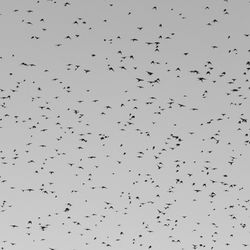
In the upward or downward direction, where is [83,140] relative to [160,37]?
downward

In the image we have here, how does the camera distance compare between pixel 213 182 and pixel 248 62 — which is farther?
pixel 213 182

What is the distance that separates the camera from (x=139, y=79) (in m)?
31.4

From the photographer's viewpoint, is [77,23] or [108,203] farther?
[108,203]

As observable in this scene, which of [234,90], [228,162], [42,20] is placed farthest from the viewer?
[228,162]

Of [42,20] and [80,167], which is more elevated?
[42,20]

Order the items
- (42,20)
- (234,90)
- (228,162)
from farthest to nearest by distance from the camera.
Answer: (228,162), (234,90), (42,20)

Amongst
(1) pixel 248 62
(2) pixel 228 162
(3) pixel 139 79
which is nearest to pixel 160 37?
(3) pixel 139 79

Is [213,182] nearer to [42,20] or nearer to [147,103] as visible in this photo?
[147,103]

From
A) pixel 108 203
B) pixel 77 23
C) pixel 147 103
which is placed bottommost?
pixel 108 203

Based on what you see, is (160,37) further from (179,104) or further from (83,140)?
(83,140)

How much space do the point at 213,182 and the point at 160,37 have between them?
8.21 m

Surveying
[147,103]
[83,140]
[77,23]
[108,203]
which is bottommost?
[108,203]

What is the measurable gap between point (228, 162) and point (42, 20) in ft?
32.9

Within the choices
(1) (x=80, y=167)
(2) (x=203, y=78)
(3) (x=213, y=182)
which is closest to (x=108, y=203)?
→ (1) (x=80, y=167)
